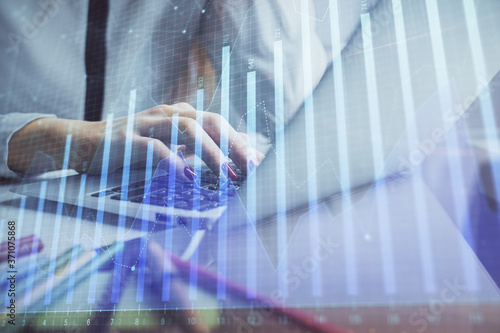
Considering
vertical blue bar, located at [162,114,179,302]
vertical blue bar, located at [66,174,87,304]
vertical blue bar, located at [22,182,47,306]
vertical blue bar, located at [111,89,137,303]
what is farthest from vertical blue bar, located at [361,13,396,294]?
vertical blue bar, located at [22,182,47,306]

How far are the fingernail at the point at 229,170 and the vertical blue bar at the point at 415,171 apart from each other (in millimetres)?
289

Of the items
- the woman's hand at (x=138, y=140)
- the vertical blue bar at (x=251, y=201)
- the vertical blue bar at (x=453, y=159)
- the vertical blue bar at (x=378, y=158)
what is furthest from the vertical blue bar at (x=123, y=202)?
the vertical blue bar at (x=453, y=159)

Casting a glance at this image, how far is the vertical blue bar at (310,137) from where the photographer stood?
22.2 inches

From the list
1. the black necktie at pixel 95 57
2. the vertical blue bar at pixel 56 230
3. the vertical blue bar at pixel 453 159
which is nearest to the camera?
the vertical blue bar at pixel 453 159

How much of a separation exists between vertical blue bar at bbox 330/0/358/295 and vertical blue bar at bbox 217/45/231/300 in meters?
0.20

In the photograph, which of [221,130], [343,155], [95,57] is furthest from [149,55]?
[343,155]

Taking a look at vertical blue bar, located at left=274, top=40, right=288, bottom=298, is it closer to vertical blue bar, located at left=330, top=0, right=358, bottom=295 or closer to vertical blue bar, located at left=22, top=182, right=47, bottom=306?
vertical blue bar, located at left=330, top=0, right=358, bottom=295

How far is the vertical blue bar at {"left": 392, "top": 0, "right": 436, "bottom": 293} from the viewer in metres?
0.51

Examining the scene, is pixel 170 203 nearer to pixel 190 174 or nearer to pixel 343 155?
pixel 190 174

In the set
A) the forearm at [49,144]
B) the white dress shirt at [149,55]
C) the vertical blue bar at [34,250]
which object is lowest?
the vertical blue bar at [34,250]

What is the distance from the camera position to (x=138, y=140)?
75 cm

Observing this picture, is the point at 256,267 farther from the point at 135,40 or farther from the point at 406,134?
the point at 135,40

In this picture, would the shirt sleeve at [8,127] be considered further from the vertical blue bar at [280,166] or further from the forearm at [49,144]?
the vertical blue bar at [280,166]

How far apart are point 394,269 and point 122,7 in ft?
2.72
